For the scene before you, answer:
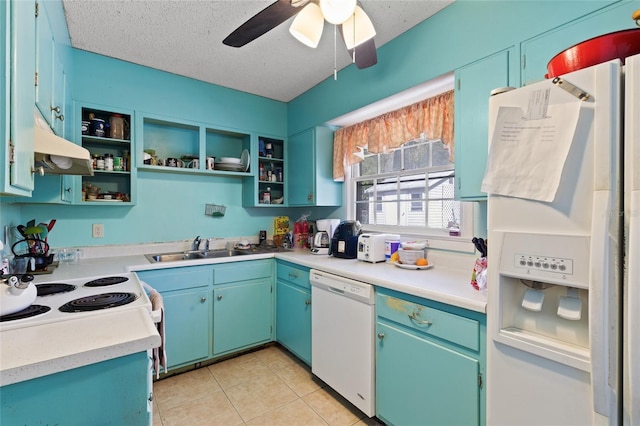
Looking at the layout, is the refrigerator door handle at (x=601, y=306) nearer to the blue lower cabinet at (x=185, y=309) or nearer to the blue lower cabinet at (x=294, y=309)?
the blue lower cabinet at (x=294, y=309)

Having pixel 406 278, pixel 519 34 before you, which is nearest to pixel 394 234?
pixel 406 278

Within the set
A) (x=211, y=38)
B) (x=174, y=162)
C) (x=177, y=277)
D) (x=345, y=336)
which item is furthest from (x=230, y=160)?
(x=345, y=336)

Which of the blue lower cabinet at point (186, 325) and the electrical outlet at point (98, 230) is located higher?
the electrical outlet at point (98, 230)

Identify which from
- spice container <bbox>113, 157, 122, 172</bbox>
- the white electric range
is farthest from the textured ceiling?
the white electric range

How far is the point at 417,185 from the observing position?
2393mm

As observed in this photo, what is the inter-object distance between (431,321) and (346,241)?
1.03 m

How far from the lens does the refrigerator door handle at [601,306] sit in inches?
31.5

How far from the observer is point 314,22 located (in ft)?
4.86

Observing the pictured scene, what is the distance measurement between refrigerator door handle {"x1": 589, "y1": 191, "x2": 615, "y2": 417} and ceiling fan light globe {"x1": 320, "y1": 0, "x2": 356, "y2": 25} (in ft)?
3.91

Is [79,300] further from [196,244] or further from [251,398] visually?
[196,244]

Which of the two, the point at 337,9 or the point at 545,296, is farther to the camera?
the point at 337,9

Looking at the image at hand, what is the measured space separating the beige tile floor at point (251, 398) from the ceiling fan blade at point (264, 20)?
221 cm

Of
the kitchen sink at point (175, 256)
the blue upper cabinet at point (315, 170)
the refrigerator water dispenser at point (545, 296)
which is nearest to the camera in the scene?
the refrigerator water dispenser at point (545, 296)

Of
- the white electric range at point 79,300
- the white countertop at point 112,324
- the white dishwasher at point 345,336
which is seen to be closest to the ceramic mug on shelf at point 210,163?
the white countertop at point 112,324
